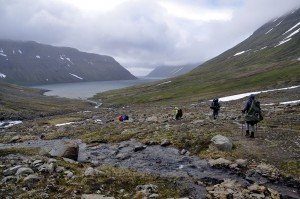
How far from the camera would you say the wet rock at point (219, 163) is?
76.3ft

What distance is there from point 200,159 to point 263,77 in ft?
391

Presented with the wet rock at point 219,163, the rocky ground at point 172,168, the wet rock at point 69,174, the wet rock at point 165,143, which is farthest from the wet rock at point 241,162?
the wet rock at point 69,174

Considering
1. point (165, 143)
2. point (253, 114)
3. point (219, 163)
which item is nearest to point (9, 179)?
point (219, 163)

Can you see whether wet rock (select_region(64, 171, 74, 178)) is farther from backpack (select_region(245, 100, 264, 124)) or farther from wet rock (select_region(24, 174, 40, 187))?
backpack (select_region(245, 100, 264, 124))

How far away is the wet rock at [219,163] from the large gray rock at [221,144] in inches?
94.1

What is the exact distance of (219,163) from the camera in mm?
23594

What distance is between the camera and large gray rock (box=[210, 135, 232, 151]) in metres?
26.3

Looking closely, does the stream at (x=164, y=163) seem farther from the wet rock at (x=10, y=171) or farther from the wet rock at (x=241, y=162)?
the wet rock at (x=10, y=171)

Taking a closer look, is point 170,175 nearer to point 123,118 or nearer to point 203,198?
point 203,198

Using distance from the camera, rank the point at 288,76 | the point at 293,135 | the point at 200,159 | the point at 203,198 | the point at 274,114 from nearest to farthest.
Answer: the point at 203,198 → the point at 200,159 → the point at 293,135 → the point at 274,114 → the point at 288,76

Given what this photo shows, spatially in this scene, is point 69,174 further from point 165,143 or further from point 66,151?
point 165,143

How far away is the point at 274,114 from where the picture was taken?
4472cm

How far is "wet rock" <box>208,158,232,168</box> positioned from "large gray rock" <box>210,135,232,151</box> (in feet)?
7.84

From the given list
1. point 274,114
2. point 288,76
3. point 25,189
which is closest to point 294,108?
point 274,114
